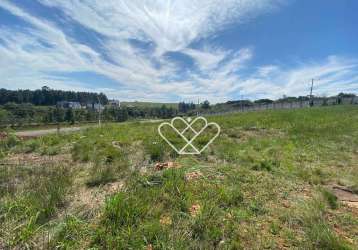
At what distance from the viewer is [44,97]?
92938mm

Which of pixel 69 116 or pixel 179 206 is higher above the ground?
pixel 179 206

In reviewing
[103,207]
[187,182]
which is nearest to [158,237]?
[103,207]

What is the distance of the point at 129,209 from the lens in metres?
2.65

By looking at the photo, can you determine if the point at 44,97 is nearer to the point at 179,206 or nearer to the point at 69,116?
the point at 69,116

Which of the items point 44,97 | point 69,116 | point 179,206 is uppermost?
point 44,97

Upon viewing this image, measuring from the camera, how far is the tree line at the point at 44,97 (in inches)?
3292

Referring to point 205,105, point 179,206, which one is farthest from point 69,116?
point 179,206

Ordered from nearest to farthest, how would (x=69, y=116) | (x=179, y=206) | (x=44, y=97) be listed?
(x=179, y=206) < (x=69, y=116) < (x=44, y=97)

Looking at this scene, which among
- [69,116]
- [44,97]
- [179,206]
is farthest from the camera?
[44,97]

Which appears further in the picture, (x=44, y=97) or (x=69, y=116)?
(x=44, y=97)

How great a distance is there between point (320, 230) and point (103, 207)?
7.49ft

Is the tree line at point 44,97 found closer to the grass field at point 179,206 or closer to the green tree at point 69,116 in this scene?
the green tree at point 69,116

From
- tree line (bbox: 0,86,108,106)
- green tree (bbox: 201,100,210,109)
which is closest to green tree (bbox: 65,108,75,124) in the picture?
tree line (bbox: 0,86,108,106)

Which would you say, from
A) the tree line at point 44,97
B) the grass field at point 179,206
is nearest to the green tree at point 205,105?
the tree line at point 44,97
